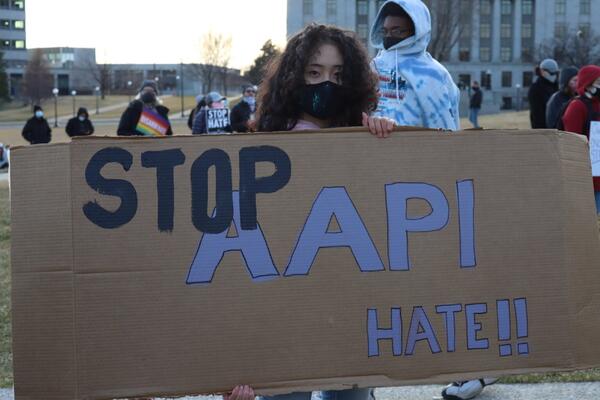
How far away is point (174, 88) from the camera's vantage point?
112 m

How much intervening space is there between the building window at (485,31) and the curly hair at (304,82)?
8853cm

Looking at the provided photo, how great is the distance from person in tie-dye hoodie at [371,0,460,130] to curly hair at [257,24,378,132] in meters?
0.89

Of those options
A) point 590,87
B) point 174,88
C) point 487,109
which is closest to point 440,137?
point 590,87

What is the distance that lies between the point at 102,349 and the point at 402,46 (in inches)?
78.6

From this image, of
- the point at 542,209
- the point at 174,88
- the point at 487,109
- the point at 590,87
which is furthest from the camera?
the point at 174,88

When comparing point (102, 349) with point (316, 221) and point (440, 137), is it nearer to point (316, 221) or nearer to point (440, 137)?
point (316, 221)

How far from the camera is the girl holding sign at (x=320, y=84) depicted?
8.93ft

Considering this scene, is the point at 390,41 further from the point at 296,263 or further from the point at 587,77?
the point at 587,77

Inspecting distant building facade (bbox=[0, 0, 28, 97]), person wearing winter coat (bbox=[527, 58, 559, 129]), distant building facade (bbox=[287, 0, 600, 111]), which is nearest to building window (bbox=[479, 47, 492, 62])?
distant building facade (bbox=[287, 0, 600, 111])

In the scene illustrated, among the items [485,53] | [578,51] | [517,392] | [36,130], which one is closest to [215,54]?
[485,53]

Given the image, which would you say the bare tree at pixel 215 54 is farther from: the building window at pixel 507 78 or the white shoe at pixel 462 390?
the white shoe at pixel 462 390

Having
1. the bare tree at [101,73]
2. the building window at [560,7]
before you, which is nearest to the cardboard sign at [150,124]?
the bare tree at [101,73]

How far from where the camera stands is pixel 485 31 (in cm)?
8831

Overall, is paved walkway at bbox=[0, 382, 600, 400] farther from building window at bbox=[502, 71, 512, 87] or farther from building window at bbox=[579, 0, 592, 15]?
building window at bbox=[579, 0, 592, 15]
